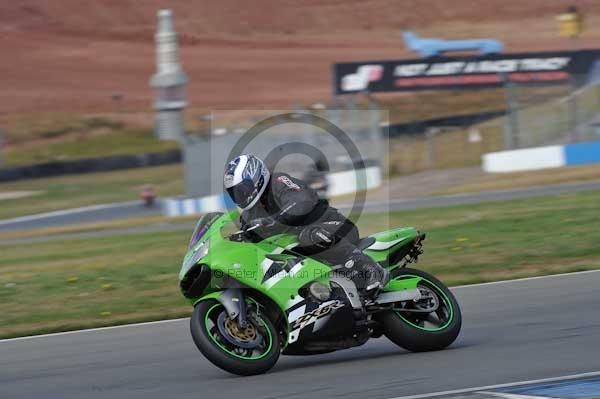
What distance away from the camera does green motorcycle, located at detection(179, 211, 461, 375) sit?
6855mm

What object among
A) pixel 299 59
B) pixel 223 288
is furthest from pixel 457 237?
pixel 299 59

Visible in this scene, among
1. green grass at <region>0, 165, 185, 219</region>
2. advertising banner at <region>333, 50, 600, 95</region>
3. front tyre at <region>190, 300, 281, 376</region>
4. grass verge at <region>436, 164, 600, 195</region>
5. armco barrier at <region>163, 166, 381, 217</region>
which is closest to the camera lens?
front tyre at <region>190, 300, 281, 376</region>

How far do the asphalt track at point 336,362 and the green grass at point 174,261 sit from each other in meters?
1.24

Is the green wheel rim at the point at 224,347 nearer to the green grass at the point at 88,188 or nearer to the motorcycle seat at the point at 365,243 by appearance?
the motorcycle seat at the point at 365,243

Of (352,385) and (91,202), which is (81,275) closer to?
(352,385)

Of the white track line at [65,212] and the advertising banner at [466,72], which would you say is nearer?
the advertising banner at [466,72]

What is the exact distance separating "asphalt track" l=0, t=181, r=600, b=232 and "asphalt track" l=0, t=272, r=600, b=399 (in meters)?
10.0

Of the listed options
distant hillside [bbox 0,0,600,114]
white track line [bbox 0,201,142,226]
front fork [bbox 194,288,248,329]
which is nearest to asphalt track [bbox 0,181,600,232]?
white track line [bbox 0,201,142,226]

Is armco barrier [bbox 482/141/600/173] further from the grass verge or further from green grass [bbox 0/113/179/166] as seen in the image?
green grass [bbox 0/113/179/166]

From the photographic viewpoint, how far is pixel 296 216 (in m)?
6.98

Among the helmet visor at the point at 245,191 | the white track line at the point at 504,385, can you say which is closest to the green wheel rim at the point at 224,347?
the helmet visor at the point at 245,191

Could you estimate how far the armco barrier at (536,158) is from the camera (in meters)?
24.2

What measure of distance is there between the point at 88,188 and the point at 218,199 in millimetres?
9057

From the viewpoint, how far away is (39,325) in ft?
34.1
